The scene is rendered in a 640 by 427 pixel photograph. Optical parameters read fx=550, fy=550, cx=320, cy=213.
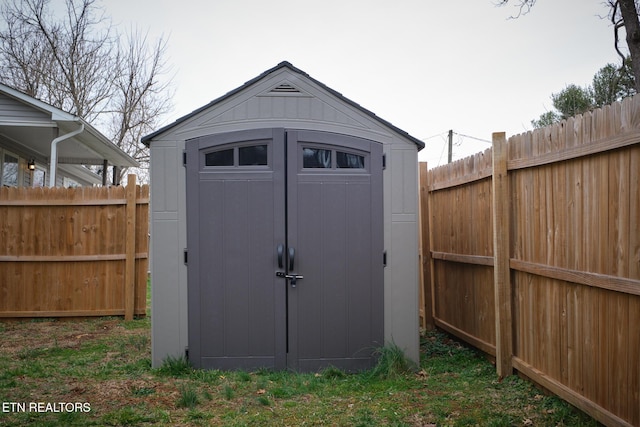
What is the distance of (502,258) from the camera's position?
17.4ft

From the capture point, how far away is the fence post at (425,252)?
8.11m

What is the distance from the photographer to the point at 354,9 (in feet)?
42.0

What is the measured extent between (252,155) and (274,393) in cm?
241

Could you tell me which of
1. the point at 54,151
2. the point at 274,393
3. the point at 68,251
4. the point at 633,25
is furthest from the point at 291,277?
the point at 633,25

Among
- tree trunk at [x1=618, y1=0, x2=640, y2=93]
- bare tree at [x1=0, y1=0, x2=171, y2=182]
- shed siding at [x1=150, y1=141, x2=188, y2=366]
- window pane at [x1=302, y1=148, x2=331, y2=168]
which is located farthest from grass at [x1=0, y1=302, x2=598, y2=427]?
bare tree at [x1=0, y1=0, x2=171, y2=182]

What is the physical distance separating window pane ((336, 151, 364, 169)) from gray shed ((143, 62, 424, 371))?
0.22 ft

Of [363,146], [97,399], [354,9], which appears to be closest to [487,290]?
[363,146]

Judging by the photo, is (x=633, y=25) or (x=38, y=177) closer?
(x=633, y=25)

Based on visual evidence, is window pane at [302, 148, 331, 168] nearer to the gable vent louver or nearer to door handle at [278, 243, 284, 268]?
the gable vent louver

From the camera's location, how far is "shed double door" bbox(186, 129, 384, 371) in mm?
5746

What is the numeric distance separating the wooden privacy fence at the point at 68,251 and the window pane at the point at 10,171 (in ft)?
14.3

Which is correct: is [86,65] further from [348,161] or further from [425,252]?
[348,161]

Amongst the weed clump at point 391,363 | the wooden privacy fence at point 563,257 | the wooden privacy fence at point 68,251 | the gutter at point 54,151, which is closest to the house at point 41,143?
the gutter at point 54,151

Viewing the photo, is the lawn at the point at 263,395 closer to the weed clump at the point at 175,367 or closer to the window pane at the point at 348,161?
the weed clump at the point at 175,367
